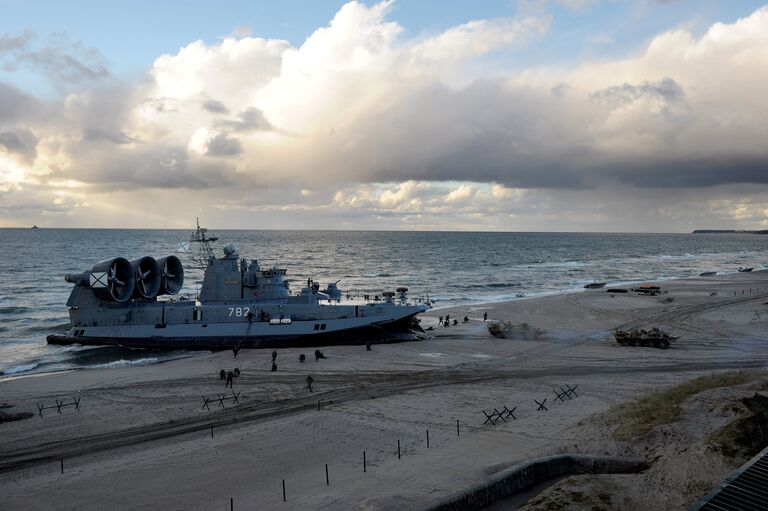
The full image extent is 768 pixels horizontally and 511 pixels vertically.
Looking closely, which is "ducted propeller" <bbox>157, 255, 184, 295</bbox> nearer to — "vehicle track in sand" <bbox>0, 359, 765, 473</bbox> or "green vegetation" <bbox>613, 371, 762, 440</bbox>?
"vehicle track in sand" <bbox>0, 359, 765, 473</bbox>

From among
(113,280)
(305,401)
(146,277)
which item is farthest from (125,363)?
(305,401)

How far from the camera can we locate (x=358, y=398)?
95.6 feet

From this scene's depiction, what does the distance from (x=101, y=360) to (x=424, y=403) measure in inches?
1175

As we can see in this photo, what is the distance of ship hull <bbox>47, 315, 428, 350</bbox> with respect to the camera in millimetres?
44656

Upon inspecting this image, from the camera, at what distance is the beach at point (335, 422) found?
59.1 ft

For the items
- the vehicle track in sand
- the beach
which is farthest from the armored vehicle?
the vehicle track in sand

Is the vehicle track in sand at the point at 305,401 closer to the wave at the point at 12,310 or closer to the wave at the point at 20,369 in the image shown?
the wave at the point at 20,369

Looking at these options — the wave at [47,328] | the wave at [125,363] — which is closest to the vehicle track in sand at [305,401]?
the wave at [125,363]

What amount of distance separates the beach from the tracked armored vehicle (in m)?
2.01

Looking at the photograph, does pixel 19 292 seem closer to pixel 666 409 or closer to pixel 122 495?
pixel 122 495

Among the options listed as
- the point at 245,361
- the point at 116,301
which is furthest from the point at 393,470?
the point at 116,301

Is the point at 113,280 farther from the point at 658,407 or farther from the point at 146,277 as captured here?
the point at 658,407

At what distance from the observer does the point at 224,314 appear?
46312 millimetres

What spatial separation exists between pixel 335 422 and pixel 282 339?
20.4 metres
